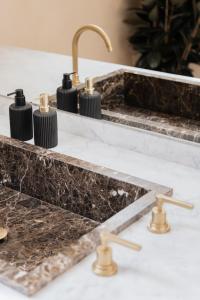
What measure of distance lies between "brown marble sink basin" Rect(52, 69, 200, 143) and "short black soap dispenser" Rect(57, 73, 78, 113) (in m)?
0.03

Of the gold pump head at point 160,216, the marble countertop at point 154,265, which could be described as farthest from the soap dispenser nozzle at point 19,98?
the gold pump head at point 160,216

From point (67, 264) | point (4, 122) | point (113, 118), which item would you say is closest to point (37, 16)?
point (4, 122)

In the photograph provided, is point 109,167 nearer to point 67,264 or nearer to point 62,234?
point 62,234

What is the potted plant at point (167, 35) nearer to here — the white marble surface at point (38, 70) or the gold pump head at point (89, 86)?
the white marble surface at point (38, 70)

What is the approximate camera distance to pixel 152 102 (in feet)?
4.87

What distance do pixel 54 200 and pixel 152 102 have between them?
41 cm

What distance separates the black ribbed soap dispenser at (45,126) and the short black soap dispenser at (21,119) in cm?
4

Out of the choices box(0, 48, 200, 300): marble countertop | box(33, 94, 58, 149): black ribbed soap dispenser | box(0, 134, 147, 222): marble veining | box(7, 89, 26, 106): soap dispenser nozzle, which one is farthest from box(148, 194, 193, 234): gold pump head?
box(7, 89, 26, 106): soap dispenser nozzle

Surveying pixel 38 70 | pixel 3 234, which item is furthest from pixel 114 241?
pixel 38 70

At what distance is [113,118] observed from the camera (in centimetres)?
142

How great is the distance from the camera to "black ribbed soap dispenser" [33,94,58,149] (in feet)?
4.50

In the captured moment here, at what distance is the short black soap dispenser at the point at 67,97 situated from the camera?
1.49 m

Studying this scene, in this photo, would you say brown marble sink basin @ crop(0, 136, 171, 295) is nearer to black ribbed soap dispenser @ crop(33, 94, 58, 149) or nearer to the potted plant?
black ribbed soap dispenser @ crop(33, 94, 58, 149)

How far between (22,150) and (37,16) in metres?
0.67
